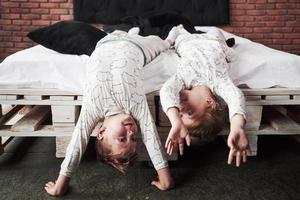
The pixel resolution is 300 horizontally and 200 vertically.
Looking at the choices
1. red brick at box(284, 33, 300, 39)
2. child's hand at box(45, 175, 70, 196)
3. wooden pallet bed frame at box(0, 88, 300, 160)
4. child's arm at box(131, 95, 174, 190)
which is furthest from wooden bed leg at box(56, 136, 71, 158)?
red brick at box(284, 33, 300, 39)

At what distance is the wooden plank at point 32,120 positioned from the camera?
64.2 inches

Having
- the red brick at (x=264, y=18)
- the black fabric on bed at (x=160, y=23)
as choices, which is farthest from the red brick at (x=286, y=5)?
the black fabric on bed at (x=160, y=23)

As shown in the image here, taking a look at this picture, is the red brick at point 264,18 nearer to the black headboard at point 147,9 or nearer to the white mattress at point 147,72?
the black headboard at point 147,9

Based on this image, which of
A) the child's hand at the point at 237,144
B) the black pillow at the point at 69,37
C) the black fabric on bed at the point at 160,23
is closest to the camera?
the child's hand at the point at 237,144

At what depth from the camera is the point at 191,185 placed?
1480 mm

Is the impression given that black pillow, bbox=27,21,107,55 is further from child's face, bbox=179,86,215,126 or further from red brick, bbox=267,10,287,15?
red brick, bbox=267,10,287,15

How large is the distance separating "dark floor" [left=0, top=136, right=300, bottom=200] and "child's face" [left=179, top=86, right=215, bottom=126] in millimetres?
289

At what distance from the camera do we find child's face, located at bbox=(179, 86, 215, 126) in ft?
4.74

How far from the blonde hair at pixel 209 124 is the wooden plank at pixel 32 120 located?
29.5 inches

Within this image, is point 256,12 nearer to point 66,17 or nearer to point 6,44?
point 66,17

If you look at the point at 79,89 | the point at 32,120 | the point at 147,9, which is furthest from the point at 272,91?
the point at 147,9

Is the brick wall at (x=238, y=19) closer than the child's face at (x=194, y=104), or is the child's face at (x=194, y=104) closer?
the child's face at (x=194, y=104)

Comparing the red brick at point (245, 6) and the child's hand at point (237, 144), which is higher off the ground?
the red brick at point (245, 6)

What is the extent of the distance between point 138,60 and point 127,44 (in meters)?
0.13
